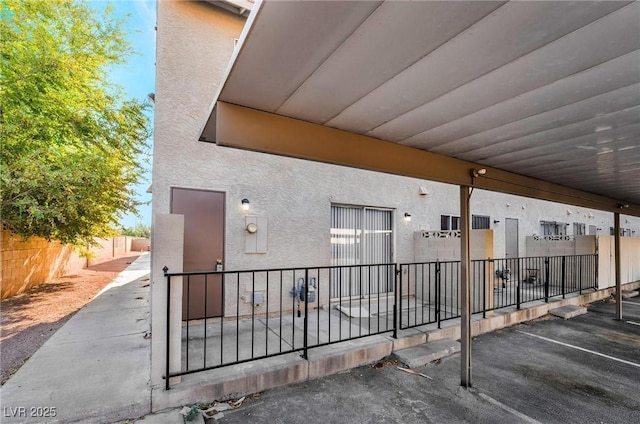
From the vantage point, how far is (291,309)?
5.31 meters

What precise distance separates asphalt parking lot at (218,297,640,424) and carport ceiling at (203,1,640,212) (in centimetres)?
248

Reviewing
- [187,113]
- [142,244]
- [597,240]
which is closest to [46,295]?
[187,113]

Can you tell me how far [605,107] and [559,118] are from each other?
25cm

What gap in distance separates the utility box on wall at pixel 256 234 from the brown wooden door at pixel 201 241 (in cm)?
40

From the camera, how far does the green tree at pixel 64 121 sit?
5355 millimetres

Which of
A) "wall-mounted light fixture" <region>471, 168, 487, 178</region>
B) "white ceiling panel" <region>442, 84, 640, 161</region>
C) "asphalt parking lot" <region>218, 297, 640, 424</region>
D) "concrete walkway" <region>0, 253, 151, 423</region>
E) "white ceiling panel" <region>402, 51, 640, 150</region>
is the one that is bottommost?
"asphalt parking lot" <region>218, 297, 640, 424</region>

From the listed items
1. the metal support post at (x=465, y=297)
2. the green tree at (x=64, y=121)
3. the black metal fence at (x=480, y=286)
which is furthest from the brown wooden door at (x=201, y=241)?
the metal support post at (x=465, y=297)

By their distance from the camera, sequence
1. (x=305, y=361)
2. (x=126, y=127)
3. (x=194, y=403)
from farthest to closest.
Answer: (x=126, y=127) → (x=305, y=361) → (x=194, y=403)

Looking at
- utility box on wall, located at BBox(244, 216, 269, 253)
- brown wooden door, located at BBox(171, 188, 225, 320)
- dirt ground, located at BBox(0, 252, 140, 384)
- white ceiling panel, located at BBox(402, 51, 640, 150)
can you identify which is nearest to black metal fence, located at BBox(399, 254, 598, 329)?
white ceiling panel, located at BBox(402, 51, 640, 150)

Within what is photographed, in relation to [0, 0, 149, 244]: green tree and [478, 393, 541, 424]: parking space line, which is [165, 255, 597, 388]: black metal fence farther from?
[0, 0, 149, 244]: green tree

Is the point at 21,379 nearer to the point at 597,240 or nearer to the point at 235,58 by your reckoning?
the point at 235,58

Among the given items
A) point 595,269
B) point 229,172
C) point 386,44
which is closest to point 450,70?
point 386,44

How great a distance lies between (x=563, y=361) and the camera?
3865 millimetres

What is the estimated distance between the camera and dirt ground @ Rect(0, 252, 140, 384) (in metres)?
3.62
